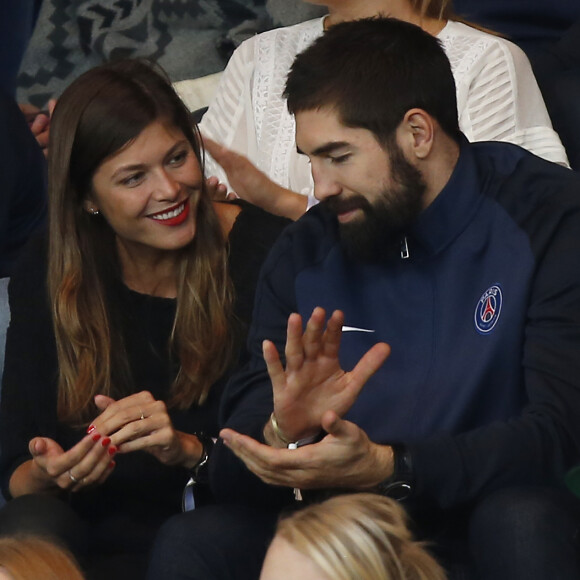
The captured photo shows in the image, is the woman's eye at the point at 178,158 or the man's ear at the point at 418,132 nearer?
the man's ear at the point at 418,132

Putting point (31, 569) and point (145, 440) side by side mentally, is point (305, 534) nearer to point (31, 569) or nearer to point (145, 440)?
point (31, 569)

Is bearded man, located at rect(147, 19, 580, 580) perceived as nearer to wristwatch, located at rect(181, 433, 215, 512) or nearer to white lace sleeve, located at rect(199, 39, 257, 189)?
wristwatch, located at rect(181, 433, 215, 512)

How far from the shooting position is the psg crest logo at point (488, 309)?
1.59 m

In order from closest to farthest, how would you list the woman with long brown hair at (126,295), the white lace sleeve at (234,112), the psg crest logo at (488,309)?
the psg crest logo at (488,309)
the woman with long brown hair at (126,295)
the white lace sleeve at (234,112)

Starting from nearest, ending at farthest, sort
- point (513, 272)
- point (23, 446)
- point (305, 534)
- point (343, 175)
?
point (305, 534)
point (513, 272)
point (343, 175)
point (23, 446)

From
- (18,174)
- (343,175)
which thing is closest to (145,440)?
(343,175)

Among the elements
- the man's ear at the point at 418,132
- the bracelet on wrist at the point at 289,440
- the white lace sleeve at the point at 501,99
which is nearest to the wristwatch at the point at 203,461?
the bracelet on wrist at the point at 289,440

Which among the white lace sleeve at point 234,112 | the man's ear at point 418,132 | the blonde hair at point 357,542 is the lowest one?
the white lace sleeve at point 234,112

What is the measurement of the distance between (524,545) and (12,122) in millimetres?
1492

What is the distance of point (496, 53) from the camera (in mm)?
2232

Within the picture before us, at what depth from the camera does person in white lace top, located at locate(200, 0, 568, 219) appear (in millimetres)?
2146

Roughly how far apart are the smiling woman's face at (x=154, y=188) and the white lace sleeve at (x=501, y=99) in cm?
53

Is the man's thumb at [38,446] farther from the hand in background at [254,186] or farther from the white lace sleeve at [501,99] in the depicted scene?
the white lace sleeve at [501,99]

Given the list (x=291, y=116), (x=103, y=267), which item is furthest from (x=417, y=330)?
(x=291, y=116)
